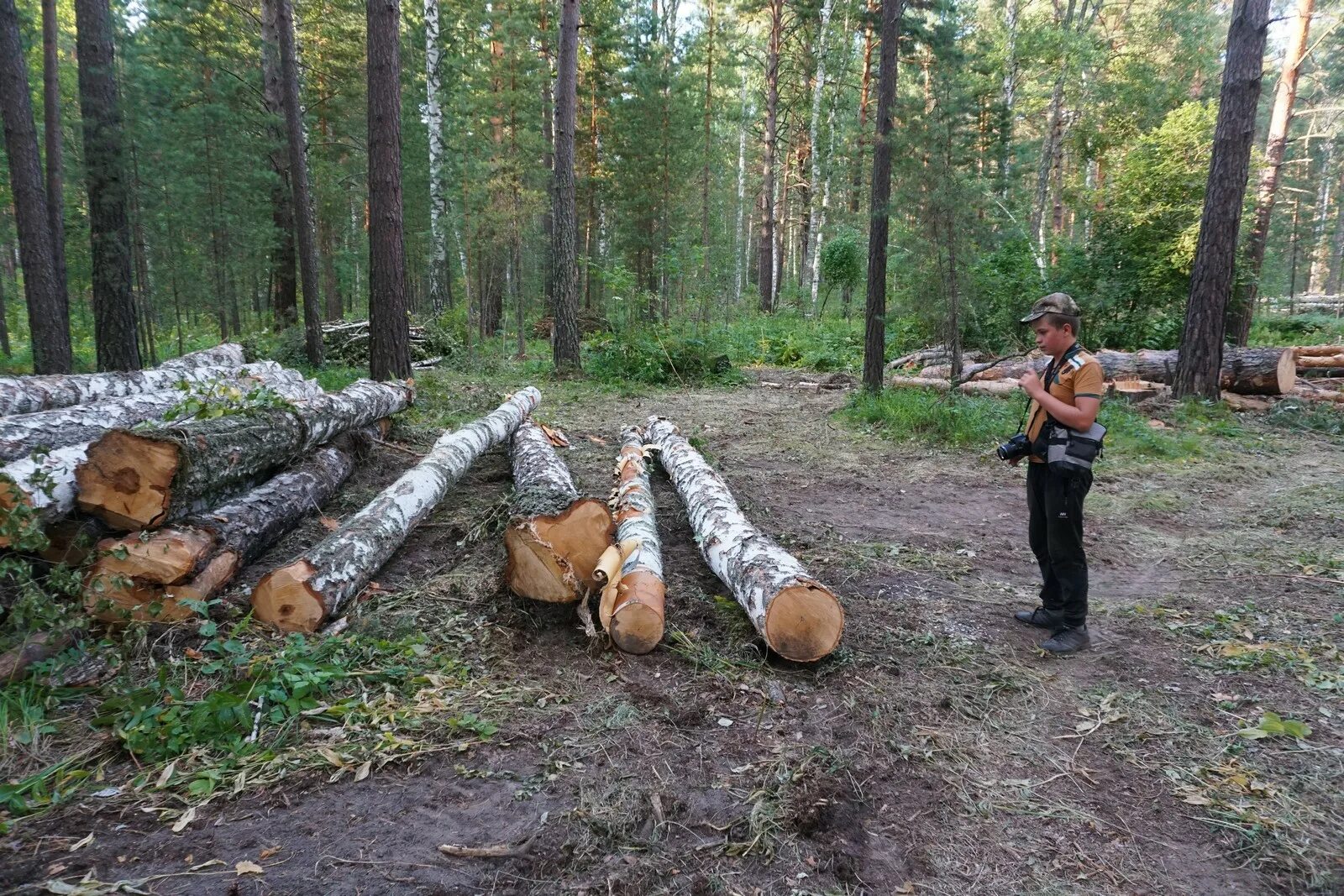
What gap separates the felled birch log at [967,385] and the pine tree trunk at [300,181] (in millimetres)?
10977

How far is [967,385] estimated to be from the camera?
494 inches

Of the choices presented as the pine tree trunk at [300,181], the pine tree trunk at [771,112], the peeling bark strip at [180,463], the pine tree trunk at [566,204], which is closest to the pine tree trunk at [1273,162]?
the pine tree trunk at [566,204]

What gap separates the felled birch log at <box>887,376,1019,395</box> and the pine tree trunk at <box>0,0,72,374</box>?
42.4ft

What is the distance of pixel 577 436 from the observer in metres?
9.43

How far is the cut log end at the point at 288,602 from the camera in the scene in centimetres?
385

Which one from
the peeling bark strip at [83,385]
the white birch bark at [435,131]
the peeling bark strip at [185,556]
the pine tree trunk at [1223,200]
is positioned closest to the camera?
the peeling bark strip at [185,556]

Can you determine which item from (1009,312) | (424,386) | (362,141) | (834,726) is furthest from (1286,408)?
(362,141)

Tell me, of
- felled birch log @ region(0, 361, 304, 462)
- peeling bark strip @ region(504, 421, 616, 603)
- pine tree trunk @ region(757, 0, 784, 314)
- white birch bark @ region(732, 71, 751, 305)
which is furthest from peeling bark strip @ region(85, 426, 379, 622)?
white birch bark @ region(732, 71, 751, 305)

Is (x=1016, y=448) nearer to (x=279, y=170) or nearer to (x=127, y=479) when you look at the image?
(x=127, y=479)

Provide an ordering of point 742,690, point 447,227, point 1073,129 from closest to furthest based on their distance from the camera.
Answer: point 742,690 → point 447,227 → point 1073,129

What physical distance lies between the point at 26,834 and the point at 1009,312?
51.3 feet

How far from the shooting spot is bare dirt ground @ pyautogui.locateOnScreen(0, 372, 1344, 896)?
2.42 metres

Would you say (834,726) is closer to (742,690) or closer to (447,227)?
(742,690)

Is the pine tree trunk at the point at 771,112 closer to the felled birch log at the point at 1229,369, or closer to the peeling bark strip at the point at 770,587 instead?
the felled birch log at the point at 1229,369
